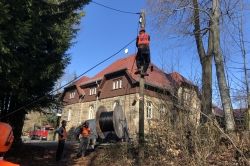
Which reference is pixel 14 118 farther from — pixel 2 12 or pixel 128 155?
pixel 2 12

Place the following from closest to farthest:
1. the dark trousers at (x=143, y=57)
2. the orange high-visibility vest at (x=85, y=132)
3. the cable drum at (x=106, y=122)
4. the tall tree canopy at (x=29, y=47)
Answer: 1. the tall tree canopy at (x=29, y=47)
2. the dark trousers at (x=143, y=57)
3. the orange high-visibility vest at (x=85, y=132)
4. the cable drum at (x=106, y=122)

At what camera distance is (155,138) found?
13.2 metres

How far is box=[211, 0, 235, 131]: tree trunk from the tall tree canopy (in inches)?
246

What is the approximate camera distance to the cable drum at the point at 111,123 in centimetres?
2011

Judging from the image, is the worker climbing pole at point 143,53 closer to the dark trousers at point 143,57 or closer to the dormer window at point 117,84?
the dark trousers at point 143,57

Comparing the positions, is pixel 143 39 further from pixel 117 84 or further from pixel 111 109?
pixel 111 109

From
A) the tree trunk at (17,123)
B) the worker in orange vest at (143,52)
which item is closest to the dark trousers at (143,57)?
the worker in orange vest at (143,52)

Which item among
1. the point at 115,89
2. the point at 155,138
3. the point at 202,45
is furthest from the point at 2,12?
the point at 115,89

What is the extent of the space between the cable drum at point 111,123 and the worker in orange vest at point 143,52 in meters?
7.68

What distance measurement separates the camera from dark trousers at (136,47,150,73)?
12.7 metres

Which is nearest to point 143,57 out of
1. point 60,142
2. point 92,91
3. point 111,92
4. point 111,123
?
point 60,142

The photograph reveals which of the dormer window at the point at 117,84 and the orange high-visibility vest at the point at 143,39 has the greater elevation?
the dormer window at the point at 117,84

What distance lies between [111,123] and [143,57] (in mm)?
8157

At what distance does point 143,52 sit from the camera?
1268 cm
